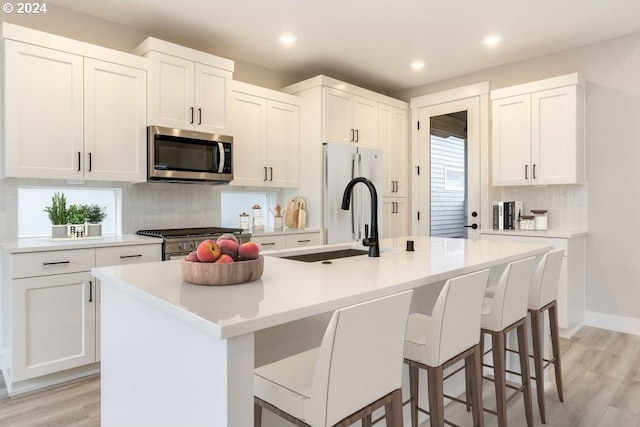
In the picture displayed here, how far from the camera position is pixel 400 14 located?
339 centimetres

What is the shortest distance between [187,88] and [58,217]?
4.65ft

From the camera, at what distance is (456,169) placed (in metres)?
5.00

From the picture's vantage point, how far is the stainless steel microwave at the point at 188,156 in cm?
328

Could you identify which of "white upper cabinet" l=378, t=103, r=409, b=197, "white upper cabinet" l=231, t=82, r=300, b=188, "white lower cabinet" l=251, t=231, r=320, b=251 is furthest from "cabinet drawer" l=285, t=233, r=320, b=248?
"white upper cabinet" l=378, t=103, r=409, b=197

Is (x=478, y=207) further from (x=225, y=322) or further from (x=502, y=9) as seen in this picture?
(x=225, y=322)

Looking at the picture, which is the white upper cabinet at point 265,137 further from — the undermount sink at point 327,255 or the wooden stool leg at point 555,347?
the wooden stool leg at point 555,347

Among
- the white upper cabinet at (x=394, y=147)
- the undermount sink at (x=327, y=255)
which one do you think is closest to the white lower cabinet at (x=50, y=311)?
the undermount sink at (x=327, y=255)

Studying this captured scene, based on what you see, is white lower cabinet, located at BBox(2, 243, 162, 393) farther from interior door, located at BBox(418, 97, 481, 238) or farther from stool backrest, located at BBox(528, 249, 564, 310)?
interior door, located at BBox(418, 97, 481, 238)

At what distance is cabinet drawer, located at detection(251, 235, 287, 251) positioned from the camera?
377 cm

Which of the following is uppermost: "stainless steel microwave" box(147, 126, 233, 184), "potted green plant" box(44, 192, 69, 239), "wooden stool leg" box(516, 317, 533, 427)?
"stainless steel microwave" box(147, 126, 233, 184)

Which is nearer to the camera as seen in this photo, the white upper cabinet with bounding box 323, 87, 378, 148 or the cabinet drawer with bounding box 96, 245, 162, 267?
the cabinet drawer with bounding box 96, 245, 162, 267

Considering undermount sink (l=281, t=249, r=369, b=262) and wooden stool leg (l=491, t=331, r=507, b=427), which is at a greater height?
undermount sink (l=281, t=249, r=369, b=262)

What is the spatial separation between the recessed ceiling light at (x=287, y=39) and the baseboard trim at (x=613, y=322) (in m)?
3.90

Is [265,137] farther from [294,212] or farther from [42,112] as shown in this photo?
[42,112]
